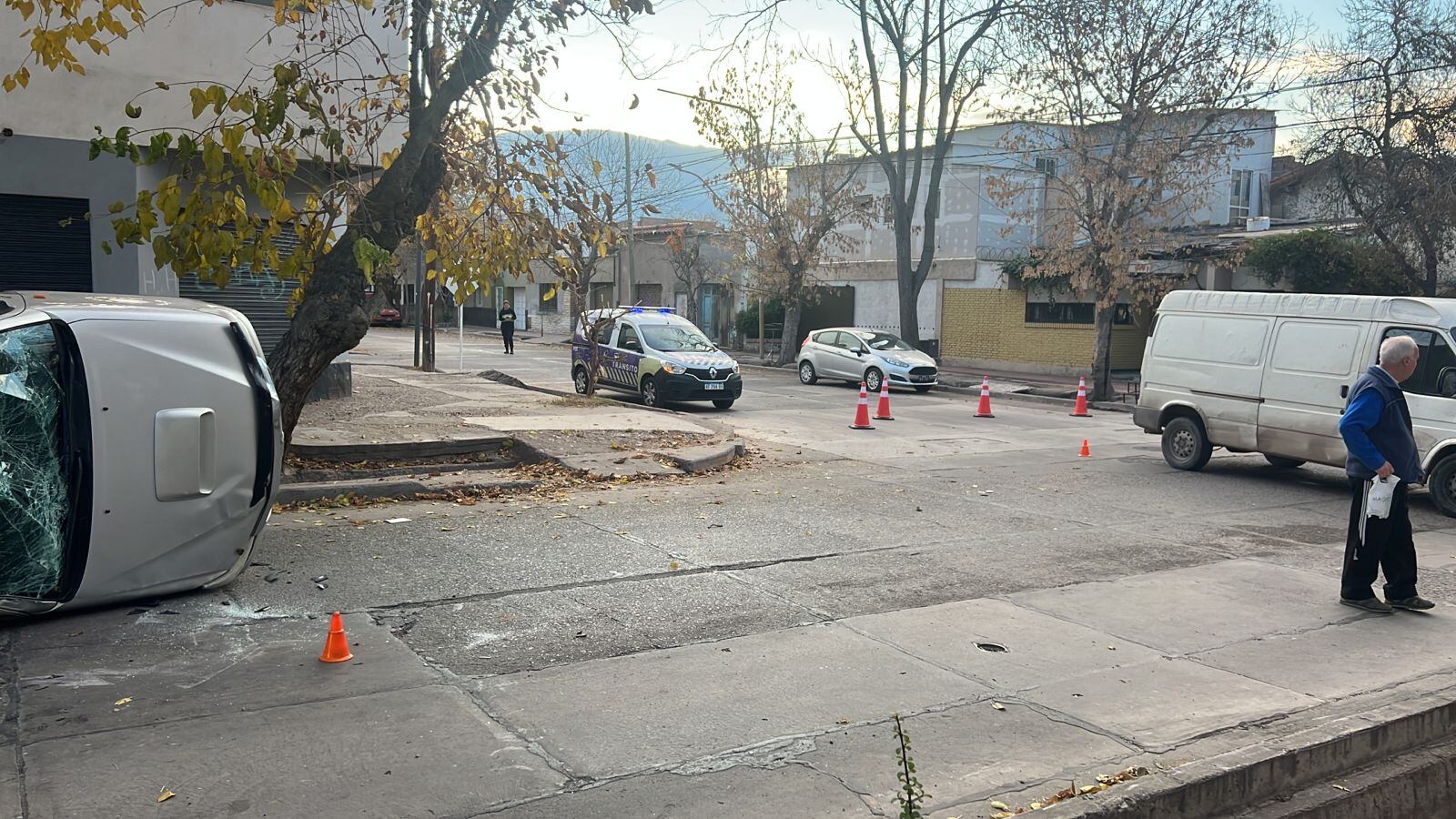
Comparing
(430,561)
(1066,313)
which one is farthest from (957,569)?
(1066,313)

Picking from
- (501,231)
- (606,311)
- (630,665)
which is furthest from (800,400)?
(630,665)

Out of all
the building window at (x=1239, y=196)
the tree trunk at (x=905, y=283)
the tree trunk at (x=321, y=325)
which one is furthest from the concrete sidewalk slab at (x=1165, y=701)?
the building window at (x=1239, y=196)

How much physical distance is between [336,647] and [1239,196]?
37764 mm

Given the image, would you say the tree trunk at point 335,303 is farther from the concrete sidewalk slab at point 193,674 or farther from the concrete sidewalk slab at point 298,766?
the concrete sidewalk slab at point 298,766

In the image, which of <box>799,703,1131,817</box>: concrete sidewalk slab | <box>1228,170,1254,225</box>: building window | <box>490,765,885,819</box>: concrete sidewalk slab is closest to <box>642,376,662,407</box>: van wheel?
<box>799,703,1131,817</box>: concrete sidewalk slab

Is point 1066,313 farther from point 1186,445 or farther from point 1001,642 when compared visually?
point 1001,642

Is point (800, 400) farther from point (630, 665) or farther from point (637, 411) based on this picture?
point (630, 665)

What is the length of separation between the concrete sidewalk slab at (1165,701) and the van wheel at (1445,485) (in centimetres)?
681

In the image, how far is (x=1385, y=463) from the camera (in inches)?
262

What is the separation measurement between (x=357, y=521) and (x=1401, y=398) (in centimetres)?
741

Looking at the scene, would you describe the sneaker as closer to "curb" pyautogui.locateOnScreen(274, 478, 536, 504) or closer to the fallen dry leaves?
the fallen dry leaves

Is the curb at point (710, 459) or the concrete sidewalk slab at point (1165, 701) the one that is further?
the curb at point (710, 459)

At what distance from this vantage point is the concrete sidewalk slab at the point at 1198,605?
648 centimetres

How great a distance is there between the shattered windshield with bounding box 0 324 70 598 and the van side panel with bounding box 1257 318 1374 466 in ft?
37.7
